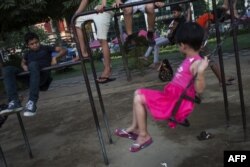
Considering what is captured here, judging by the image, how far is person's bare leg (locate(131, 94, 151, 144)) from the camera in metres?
3.39

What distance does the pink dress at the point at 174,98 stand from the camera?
328 cm

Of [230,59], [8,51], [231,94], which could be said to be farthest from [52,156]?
[8,51]

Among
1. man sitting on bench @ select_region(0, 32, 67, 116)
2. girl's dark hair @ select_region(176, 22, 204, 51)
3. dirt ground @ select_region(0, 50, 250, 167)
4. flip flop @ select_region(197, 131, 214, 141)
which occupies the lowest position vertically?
dirt ground @ select_region(0, 50, 250, 167)

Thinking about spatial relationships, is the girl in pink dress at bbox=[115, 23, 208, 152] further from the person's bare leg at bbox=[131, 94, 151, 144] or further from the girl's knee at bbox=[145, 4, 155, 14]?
the girl's knee at bbox=[145, 4, 155, 14]

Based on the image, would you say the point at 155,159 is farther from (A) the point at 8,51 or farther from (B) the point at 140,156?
(A) the point at 8,51

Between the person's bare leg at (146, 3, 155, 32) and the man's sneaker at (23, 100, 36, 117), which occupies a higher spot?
the person's bare leg at (146, 3, 155, 32)

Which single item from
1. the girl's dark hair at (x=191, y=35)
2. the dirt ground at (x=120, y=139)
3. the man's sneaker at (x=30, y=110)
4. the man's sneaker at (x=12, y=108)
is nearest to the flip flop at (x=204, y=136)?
the dirt ground at (x=120, y=139)

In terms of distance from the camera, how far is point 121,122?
5.40m

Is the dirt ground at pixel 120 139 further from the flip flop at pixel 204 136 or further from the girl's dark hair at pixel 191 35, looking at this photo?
the girl's dark hair at pixel 191 35

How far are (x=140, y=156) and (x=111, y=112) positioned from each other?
74.0 inches

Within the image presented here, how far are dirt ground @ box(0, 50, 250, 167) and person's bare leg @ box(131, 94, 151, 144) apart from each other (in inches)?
21.9

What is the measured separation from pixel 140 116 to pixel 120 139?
143 centimetres

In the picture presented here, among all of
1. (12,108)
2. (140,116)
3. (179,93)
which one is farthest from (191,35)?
(12,108)

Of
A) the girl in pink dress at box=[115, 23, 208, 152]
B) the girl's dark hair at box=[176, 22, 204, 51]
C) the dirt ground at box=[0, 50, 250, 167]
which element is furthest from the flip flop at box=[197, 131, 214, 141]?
the girl's dark hair at box=[176, 22, 204, 51]
